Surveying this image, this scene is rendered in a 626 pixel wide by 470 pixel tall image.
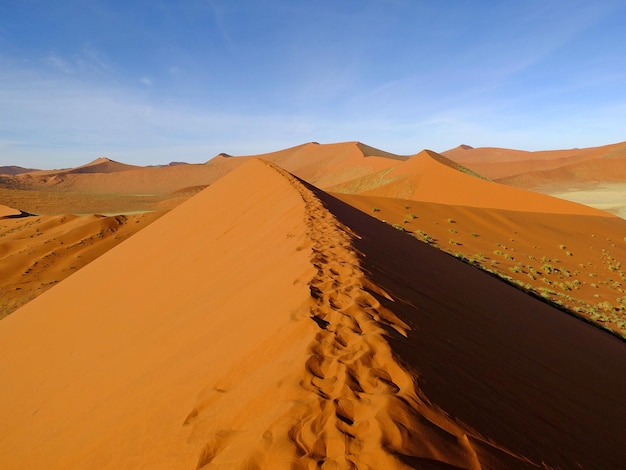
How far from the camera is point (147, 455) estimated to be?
7.32 ft

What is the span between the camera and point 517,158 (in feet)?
382

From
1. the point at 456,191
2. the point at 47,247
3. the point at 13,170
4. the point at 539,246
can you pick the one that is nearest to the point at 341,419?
the point at 539,246

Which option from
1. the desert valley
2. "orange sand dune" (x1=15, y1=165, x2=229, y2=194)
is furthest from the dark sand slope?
"orange sand dune" (x1=15, y1=165, x2=229, y2=194)

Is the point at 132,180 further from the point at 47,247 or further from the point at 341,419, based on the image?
the point at 341,419

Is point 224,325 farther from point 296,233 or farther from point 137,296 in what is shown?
point 137,296

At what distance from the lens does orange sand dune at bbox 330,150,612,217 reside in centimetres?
2478

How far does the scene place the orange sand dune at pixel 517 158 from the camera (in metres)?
83.8

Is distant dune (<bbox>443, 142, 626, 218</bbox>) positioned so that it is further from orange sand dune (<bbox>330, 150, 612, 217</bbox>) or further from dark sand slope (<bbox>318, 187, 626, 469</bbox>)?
dark sand slope (<bbox>318, 187, 626, 469</bbox>)

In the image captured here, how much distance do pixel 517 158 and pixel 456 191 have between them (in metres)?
106

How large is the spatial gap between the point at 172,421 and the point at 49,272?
58.0 feet

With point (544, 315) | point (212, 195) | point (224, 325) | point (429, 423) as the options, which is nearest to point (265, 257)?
point (224, 325)

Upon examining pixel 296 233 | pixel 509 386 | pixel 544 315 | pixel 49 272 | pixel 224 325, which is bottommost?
pixel 49 272

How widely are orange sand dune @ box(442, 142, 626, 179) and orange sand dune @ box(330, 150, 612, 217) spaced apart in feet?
190

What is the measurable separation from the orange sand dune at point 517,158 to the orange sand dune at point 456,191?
57761 mm
